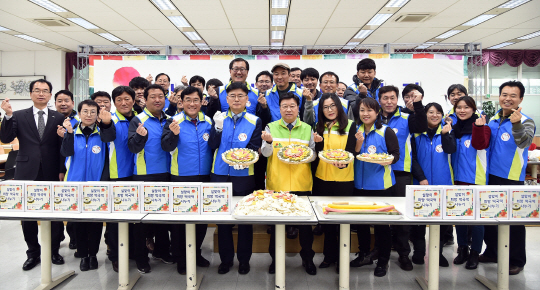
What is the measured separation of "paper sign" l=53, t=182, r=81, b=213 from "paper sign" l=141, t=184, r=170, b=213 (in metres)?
0.54

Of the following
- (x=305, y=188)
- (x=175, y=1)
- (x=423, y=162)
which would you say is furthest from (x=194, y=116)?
(x=175, y=1)

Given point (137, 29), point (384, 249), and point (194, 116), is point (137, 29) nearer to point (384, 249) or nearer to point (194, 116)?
point (194, 116)

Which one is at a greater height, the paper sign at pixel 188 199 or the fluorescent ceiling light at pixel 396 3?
the fluorescent ceiling light at pixel 396 3

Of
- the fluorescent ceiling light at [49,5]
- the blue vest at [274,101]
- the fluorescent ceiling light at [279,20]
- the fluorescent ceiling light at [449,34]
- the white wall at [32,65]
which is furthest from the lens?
the white wall at [32,65]

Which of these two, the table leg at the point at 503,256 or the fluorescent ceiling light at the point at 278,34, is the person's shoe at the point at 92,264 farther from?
the fluorescent ceiling light at the point at 278,34

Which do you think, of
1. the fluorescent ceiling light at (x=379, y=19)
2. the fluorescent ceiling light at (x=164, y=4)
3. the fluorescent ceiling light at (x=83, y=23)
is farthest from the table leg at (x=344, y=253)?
the fluorescent ceiling light at (x=83, y=23)

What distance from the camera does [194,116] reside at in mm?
2875

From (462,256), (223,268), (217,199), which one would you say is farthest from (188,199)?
(462,256)

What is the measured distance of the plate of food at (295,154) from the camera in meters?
2.54

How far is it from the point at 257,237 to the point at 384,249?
1.34 m

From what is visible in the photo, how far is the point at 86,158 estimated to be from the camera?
9.42 ft

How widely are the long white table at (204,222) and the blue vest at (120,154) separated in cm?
86

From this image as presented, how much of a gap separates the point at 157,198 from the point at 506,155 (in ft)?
10.3

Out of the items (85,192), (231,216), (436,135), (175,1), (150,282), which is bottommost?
(150,282)
